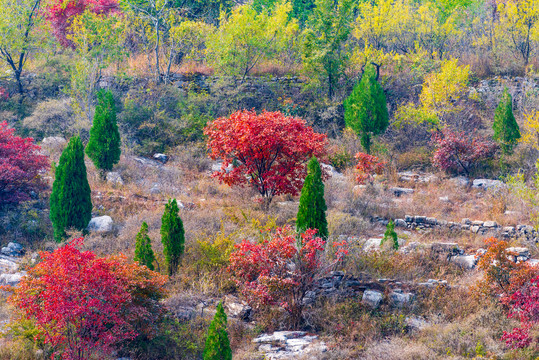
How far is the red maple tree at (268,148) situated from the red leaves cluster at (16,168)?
17.2ft

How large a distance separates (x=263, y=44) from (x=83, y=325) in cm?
1866

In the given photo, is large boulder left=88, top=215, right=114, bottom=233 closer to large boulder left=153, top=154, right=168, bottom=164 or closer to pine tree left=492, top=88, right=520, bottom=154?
large boulder left=153, top=154, right=168, bottom=164

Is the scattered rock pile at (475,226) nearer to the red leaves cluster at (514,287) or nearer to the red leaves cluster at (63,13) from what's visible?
the red leaves cluster at (514,287)

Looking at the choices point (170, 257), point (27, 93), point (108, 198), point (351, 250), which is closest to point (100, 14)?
point (27, 93)

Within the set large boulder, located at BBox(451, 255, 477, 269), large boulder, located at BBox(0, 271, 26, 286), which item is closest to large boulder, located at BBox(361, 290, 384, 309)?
large boulder, located at BBox(451, 255, 477, 269)

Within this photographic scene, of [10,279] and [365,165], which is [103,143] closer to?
[10,279]

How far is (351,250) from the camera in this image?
12023 millimetres

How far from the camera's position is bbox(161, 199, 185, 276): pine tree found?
1182 centimetres

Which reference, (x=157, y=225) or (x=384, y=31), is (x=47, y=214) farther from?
(x=384, y=31)

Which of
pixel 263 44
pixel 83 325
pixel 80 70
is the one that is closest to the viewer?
pixel 83 325

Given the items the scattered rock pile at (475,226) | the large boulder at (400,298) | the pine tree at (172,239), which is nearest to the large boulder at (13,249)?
the pine tree at (172,239)

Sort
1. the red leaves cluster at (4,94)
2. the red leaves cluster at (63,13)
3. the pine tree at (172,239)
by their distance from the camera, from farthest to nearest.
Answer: the red leaves cluster at (63,13)
the red leaves cluster at (4,94)
the pine tree at (172,239)

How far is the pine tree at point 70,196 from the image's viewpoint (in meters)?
13.6

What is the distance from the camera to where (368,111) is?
69.4 ft
